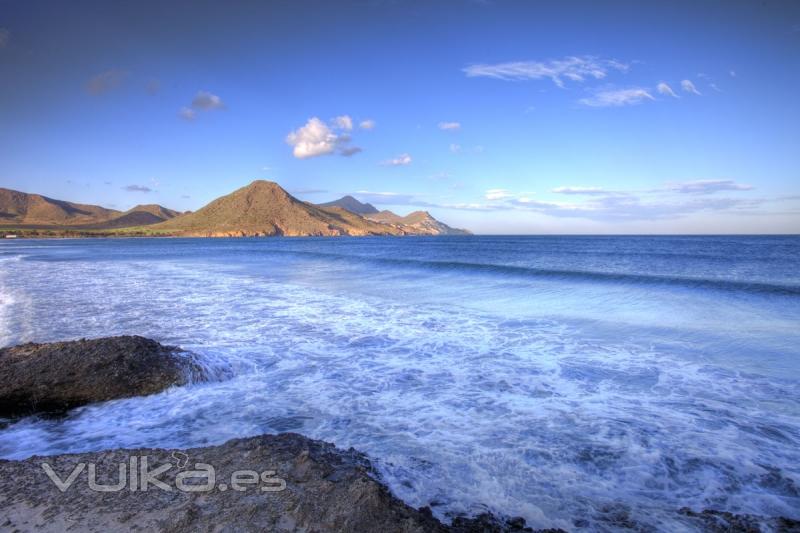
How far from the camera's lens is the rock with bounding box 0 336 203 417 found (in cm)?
554

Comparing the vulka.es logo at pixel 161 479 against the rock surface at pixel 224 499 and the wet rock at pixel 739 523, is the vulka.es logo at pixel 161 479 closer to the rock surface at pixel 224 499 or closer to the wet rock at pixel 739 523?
the rock surface at pixel 224 499

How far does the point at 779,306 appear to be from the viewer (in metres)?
15.4

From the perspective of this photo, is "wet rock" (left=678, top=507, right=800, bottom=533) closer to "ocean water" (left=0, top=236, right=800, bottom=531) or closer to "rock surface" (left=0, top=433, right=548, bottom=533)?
"ocean water" (left=0, top=236, right=800, bottom=531)

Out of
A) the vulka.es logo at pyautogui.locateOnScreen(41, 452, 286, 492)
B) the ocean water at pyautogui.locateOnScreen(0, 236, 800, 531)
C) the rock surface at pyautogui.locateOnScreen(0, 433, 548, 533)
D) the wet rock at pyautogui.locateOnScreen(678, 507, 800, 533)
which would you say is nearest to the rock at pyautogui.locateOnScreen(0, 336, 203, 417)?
the ocean water at pyautogui.locateOnScreen(0, 236, 800, 531)

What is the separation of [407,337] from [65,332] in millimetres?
8316

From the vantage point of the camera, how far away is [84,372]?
6152mm

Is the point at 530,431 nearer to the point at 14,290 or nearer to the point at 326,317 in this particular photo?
the point at 326,317

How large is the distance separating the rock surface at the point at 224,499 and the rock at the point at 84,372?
195 cm

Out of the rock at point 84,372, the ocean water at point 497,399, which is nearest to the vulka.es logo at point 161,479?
the ocean water at point 497,399

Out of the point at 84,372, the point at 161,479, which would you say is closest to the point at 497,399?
the point at 161,479

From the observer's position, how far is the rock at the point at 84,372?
Result: 18.2 feet

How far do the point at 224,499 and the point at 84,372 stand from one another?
175 inches

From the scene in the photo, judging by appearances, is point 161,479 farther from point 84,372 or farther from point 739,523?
point 739,523

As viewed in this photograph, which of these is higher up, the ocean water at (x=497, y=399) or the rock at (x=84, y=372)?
the rock at (x=84, y=372)
